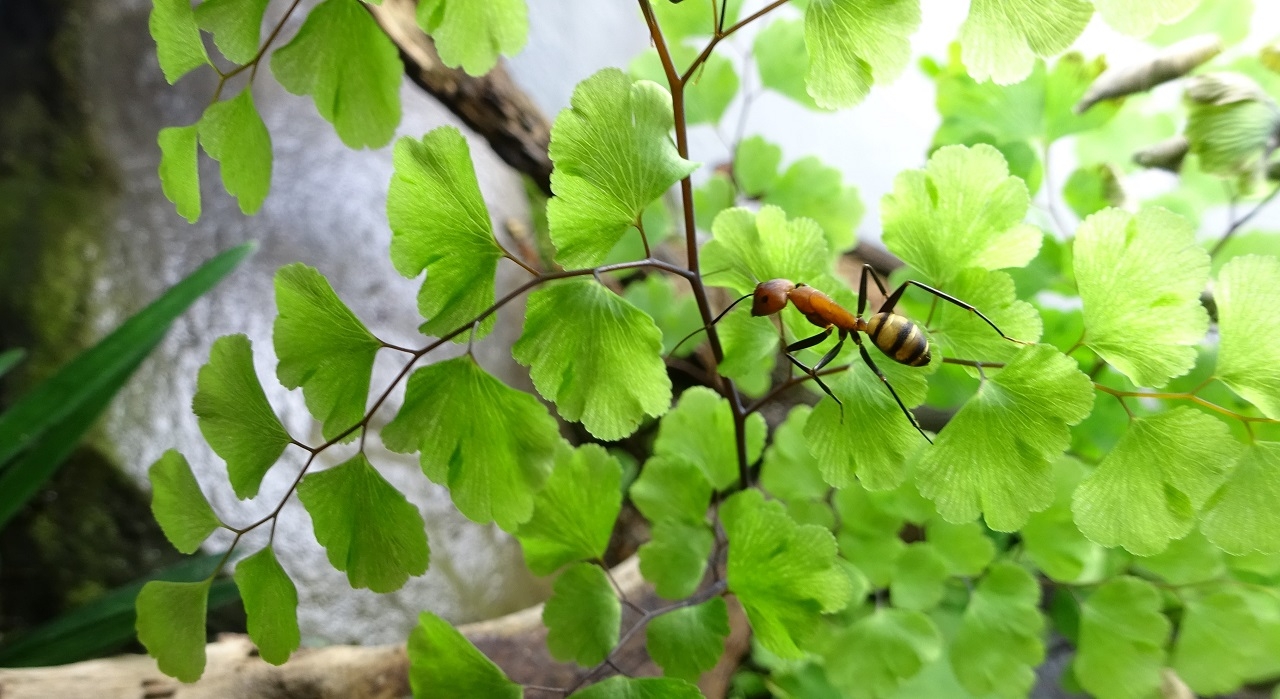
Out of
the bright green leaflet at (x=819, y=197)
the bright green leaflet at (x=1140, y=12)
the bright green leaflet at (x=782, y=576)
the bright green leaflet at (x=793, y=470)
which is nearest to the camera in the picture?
the bright green leaflet at (x=1140, y=12)

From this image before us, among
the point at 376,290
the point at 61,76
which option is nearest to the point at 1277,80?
the point at 376,290

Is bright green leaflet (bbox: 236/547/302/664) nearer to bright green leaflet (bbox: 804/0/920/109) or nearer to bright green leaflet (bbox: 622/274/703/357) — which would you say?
bright green leaflet (bbox: 804/0/920/109)

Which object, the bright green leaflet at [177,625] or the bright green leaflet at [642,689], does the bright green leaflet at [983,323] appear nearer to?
the bright green leaflet at [642,689]

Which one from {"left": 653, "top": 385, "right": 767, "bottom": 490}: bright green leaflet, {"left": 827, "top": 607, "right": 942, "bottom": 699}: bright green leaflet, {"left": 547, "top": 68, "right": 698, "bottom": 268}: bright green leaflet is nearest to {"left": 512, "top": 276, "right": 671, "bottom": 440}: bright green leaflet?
{"left": 547, "top": 68, "right": 698, "bottom": 268}: bright green leaflet

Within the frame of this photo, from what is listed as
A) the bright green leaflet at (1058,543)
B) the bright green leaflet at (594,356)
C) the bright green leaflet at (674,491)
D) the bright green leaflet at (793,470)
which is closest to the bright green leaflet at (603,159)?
the bright green leaflet at (594,356)

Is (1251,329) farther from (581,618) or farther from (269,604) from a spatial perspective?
(269,604)

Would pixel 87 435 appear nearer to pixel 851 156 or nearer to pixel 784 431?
pixel 784 431

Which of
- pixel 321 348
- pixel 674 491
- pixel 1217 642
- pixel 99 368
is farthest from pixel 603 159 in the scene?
pixel 99 368
